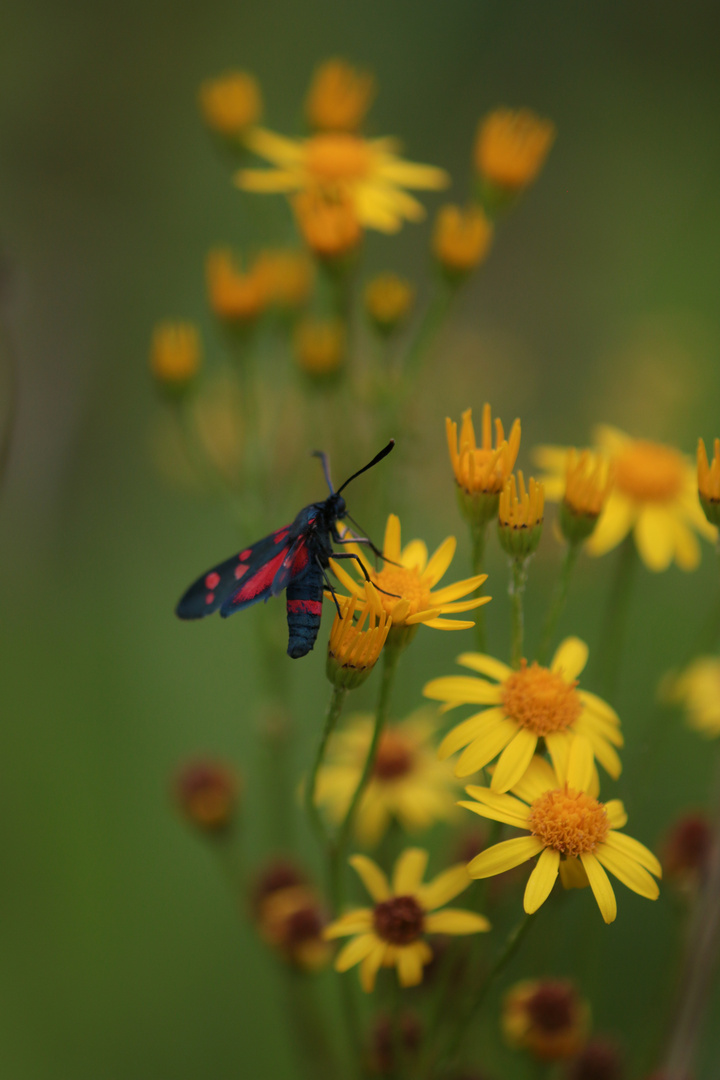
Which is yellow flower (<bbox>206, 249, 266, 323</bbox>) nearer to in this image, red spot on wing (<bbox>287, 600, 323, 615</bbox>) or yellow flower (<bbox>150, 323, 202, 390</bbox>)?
yellow flower (<bbox>150, 323, 202, 390</bbox>)

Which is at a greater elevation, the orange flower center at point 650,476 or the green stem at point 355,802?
the orange flower center at point 650,476

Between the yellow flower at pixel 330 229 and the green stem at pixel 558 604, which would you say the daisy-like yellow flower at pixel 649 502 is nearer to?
the green stem at pixel 558 604

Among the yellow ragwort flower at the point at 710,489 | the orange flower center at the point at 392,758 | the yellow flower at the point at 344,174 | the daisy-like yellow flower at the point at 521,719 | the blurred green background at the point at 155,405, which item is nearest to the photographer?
the daisy-like yellow flower at the point at 521,719

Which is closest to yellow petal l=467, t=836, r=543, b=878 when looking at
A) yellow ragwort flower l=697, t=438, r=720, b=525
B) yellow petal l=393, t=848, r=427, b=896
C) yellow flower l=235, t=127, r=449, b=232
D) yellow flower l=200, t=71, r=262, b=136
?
yellow petal l=393, t=848, r=427, b=896

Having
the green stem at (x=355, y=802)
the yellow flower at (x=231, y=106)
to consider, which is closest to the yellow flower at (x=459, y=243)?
the yellow flower at (x=231, y=106)

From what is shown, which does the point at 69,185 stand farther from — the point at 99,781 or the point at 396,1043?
the point at 396,1043

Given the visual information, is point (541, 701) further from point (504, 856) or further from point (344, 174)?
point (344, 174)

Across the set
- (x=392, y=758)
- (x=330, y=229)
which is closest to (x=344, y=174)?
(x=330, y=229)
